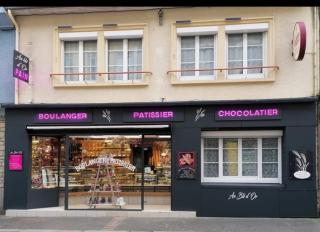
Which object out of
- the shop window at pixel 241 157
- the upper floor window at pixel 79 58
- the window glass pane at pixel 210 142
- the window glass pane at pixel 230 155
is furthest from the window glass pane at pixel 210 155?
the upper floor window at pixel 79 58

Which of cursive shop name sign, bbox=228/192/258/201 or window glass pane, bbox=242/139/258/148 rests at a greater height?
window glass pane, bbox=242/139/258/148

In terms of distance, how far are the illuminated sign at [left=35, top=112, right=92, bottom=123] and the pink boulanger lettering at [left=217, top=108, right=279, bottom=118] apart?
3767 millimetres

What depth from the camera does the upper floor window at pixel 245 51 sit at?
11.7 meters

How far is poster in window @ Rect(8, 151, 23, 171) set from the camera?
40.3 feet

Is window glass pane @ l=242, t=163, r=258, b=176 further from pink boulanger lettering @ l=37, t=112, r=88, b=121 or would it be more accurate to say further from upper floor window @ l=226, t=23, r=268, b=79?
pink boulanger lettering @ l=37, t=112, r=88, b=121

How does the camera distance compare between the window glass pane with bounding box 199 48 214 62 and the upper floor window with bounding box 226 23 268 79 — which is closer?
the upper floor window with bounding box 226 23 268 79

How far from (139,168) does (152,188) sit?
709 mm

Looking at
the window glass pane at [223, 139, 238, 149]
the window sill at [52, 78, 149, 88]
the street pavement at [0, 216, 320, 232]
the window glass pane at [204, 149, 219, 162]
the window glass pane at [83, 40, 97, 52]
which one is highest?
the window glass pane at [83, 40, 97, 52]

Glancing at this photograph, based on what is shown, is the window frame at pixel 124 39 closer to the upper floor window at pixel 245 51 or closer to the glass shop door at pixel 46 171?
the upper floor window at pixel 245 51

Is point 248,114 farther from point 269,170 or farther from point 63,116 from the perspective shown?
point 63,116

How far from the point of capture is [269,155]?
11.9m

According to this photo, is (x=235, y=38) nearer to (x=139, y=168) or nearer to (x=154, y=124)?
(x=154, y=124)

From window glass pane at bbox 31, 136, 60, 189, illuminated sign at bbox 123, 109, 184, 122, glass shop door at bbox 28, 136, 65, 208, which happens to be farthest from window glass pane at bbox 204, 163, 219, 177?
window glass pane at bbox 31, 136, 60, 189
